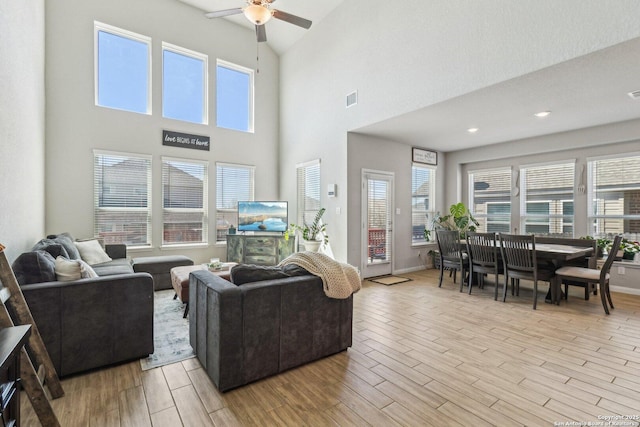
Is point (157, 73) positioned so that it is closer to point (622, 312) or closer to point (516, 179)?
point (516, 179)

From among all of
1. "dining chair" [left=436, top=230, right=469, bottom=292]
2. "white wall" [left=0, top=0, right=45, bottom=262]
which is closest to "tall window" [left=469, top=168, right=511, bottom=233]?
"dining chair" [left=436, top=230, right=469, bottom=292]

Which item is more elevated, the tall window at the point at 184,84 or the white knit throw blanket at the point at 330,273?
the tall window at the point at 184,84

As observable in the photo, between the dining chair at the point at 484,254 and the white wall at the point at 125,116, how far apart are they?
14.4 feet

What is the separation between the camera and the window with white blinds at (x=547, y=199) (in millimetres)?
5407

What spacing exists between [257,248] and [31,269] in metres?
3.87

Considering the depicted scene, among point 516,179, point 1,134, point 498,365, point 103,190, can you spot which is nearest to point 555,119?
point 516,179

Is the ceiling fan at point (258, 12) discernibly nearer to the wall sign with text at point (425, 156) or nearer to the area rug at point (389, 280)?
the wall sign with text at point (425, 156)

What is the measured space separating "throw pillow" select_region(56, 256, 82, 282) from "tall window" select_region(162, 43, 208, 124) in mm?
4106

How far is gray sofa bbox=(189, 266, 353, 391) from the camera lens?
206 centimetres

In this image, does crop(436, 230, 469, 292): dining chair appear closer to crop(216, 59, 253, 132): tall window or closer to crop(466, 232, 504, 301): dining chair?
crop(466, 232, 504, 301): dining chair

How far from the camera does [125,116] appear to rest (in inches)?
210

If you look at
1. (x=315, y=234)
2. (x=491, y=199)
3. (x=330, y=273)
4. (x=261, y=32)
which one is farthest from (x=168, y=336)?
(x=491, y=199)

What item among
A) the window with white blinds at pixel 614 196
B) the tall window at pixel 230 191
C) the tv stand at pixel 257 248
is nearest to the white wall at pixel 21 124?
the tall window at pixel 230 191

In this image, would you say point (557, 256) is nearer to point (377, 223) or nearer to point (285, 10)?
point (377, 223)
